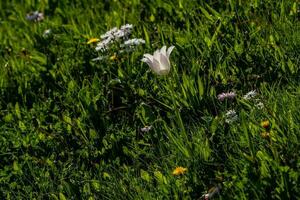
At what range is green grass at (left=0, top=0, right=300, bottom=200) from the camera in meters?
2.44

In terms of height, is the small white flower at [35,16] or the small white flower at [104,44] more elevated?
the small white flower at [35,16]

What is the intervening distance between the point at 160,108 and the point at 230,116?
53cm

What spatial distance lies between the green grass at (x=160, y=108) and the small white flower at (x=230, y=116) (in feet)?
0.11

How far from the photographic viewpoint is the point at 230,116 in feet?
8.80

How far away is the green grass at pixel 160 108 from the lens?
7.99ft

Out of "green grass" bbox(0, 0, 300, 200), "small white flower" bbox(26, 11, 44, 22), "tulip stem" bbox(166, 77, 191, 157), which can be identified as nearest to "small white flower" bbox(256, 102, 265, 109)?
"green grass" bbox(0, 0, 300, 200)

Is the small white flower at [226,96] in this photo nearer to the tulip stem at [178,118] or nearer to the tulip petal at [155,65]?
the tulip stem at [178,118]

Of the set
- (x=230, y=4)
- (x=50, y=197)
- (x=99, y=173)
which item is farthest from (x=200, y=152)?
(x=230, y=4)

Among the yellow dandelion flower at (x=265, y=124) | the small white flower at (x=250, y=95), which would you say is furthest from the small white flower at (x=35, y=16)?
the yellow dandelion flower at (x=265, y=124)

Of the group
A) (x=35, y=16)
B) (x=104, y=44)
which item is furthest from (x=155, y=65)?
(x=35, y=16)

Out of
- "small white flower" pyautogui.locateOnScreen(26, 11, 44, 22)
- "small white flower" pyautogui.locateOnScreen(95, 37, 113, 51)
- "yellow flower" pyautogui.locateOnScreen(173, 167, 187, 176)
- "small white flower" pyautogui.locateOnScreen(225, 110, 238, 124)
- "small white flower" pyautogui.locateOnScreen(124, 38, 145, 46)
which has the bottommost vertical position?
"yellow flower" pyautogui.locateOnScreen(173, 167, 187, 176)

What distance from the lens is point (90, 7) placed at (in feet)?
15.1

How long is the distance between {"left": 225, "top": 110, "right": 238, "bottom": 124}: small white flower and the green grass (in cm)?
3

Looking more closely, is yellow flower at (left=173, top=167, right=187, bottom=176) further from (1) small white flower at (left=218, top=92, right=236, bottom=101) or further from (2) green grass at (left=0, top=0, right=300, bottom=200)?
(1) small white flower at (left=218, top=92, right=236, bottom=101)
